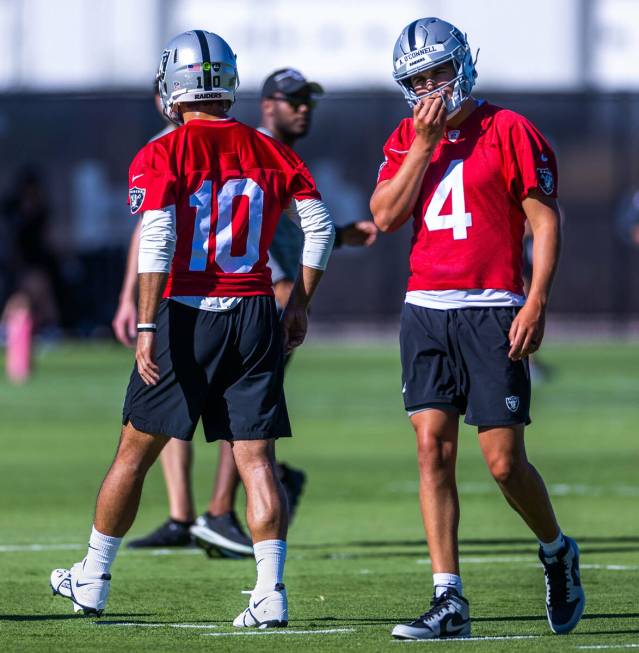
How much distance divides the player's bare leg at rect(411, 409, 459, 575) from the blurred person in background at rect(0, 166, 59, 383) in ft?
60.7

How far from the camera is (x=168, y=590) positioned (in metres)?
7.38

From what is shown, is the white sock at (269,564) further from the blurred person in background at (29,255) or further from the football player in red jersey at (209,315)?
the blurred person in background at (29,255)

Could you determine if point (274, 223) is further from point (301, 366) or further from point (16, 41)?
point (16, 41)

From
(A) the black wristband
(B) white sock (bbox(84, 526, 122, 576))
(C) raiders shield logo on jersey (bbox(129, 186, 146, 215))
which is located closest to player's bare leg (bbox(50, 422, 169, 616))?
(B) white sock (bbox(84, 526, 122, 576))

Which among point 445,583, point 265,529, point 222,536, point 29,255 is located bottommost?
point 29,255

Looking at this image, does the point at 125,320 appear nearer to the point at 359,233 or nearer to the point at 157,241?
the point at 359,233

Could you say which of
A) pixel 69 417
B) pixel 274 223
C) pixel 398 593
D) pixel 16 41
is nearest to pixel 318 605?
pixel 398 593

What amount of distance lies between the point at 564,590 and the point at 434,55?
6.34 ft

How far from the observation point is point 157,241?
20.4 feet

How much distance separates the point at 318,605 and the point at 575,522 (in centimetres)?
300

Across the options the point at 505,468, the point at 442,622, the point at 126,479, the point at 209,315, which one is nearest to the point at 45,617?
the point at 126,479

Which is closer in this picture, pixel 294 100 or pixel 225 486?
pixel 225 486

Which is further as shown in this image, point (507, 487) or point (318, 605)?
point (318, 605)

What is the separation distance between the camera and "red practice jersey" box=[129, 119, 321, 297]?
6.34 meters
